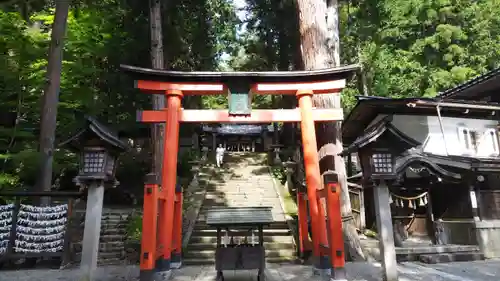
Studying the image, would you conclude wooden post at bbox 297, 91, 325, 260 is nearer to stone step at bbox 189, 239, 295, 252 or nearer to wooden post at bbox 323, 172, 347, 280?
wooden post at bbox 323, 172, 347, 280

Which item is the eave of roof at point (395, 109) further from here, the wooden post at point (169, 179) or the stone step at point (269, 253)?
the wooden post at point (169, 179)

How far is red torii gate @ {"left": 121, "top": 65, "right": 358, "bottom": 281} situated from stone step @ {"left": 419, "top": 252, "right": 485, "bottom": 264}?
3603 mm

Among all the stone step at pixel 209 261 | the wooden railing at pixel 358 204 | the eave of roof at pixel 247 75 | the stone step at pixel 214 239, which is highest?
the eave of roof at pixel 247 75

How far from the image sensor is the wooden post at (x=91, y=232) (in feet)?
20.5

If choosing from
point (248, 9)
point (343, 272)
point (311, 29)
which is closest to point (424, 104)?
point (311, 29)

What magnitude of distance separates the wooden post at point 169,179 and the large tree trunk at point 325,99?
4.18 meters

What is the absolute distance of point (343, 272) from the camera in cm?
658

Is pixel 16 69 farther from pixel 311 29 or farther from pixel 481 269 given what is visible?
pixel 481 269

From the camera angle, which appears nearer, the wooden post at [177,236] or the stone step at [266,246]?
the wooden post at [177,236]

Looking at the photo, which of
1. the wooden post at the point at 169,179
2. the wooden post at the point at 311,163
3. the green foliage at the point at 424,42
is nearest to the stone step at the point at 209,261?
the wooden post at the point at 169,179

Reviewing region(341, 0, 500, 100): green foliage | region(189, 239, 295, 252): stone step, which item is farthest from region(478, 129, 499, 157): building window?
region(189, 239, 295, 252): stone step

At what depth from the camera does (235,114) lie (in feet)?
27.2

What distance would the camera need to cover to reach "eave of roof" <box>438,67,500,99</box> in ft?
41.3

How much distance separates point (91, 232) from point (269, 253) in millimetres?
5218
